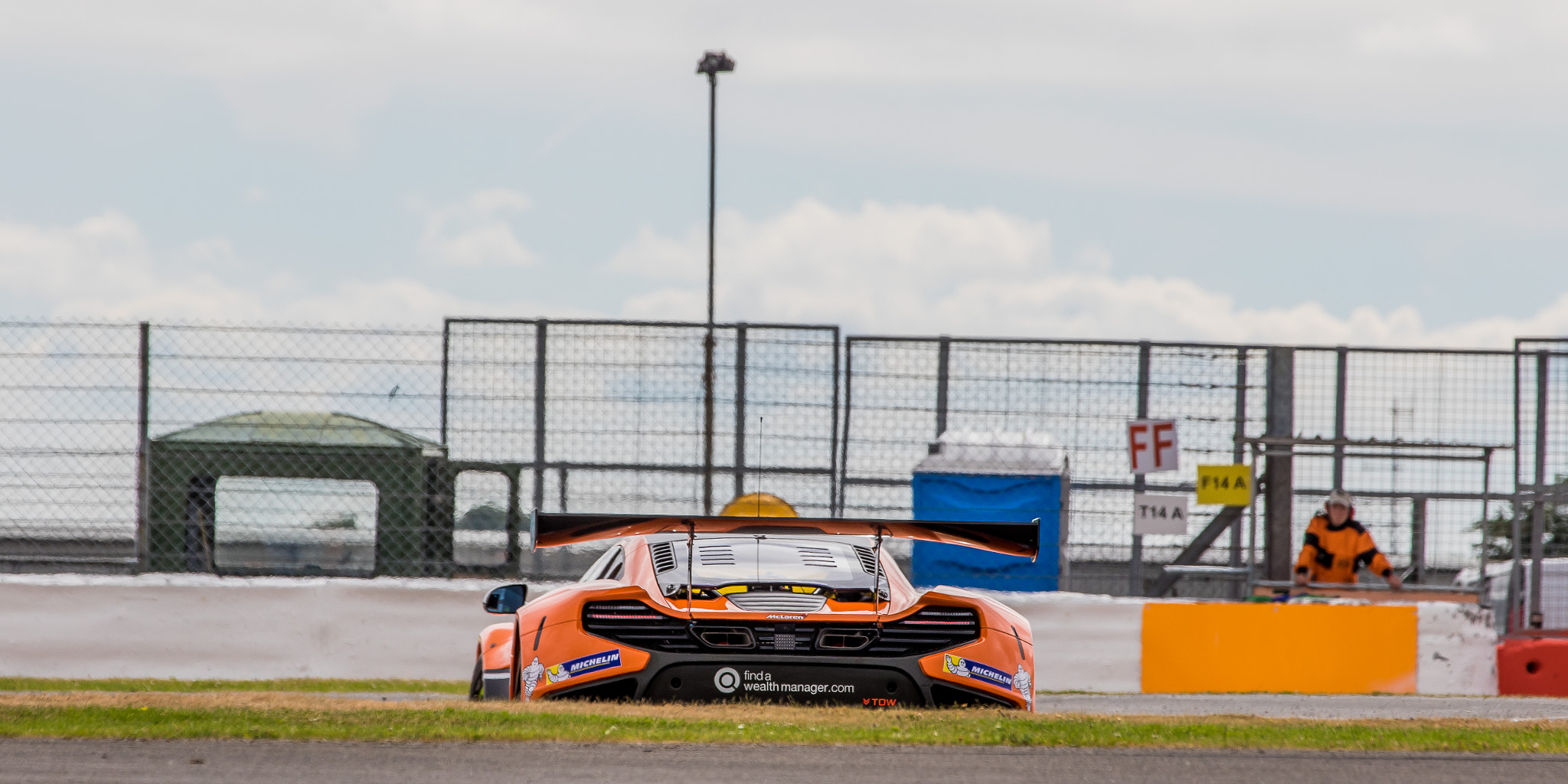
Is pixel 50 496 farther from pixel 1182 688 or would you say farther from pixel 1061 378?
pixel 1182 688

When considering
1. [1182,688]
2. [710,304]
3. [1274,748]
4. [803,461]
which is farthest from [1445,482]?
[710,304]

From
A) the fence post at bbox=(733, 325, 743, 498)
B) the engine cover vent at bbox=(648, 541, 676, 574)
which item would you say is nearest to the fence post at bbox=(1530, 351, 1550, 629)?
the fence post at bbox=(733, 325, 743, 498)

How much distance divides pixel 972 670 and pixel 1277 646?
6846 mm

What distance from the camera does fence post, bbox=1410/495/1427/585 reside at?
13547mm

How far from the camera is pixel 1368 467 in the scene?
44.4ft

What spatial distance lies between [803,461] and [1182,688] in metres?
3.20

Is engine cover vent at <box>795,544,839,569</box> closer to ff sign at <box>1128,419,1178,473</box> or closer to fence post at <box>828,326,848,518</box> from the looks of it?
fence post at <box>828,326,848,518</box>

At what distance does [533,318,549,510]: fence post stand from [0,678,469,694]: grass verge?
58.3 inches

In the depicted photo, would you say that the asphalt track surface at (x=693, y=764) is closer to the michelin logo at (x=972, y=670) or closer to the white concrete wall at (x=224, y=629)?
the michelin logo at (x=972, y=670)

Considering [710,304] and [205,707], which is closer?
[205,707]

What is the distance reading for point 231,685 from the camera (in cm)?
1241

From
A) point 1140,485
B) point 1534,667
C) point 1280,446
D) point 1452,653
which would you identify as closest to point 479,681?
point 1140,485

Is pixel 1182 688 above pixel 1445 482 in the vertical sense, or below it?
below

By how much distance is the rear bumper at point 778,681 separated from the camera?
21.9 feet
